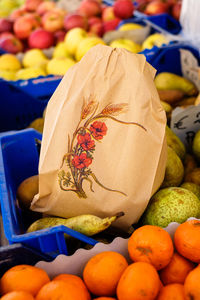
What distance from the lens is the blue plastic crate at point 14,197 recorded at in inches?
30.5

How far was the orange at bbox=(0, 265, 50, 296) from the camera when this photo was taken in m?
0.69

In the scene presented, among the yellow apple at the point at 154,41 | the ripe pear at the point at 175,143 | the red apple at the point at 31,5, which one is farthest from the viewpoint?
the red apple at the point at 31,5

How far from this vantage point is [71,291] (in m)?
0.65

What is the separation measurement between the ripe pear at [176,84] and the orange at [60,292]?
1.18 meters

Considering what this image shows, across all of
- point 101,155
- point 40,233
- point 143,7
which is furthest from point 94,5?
point 40,233

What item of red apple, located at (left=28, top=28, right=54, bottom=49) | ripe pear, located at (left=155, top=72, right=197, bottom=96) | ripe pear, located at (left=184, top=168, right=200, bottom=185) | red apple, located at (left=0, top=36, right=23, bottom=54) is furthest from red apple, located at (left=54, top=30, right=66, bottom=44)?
ripe pear, located at (left=184, top=168, right=200, bottom=185)

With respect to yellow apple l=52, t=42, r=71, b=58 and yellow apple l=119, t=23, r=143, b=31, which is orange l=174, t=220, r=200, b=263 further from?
yellow apple l=119, t=23, r=143, b=31

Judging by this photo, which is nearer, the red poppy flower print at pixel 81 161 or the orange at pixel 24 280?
the orange at pixel 24 280

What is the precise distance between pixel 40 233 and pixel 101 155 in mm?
254

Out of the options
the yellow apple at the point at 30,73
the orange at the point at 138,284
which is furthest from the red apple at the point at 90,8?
the orange at the point at 138,284

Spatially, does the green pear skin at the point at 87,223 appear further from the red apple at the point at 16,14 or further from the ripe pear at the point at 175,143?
the red apple at the point at 16,14

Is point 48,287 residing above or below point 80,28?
below

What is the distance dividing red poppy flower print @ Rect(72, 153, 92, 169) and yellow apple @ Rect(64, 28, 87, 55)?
1552mm

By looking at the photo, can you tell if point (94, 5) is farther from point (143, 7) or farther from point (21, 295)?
point (21, 295)
